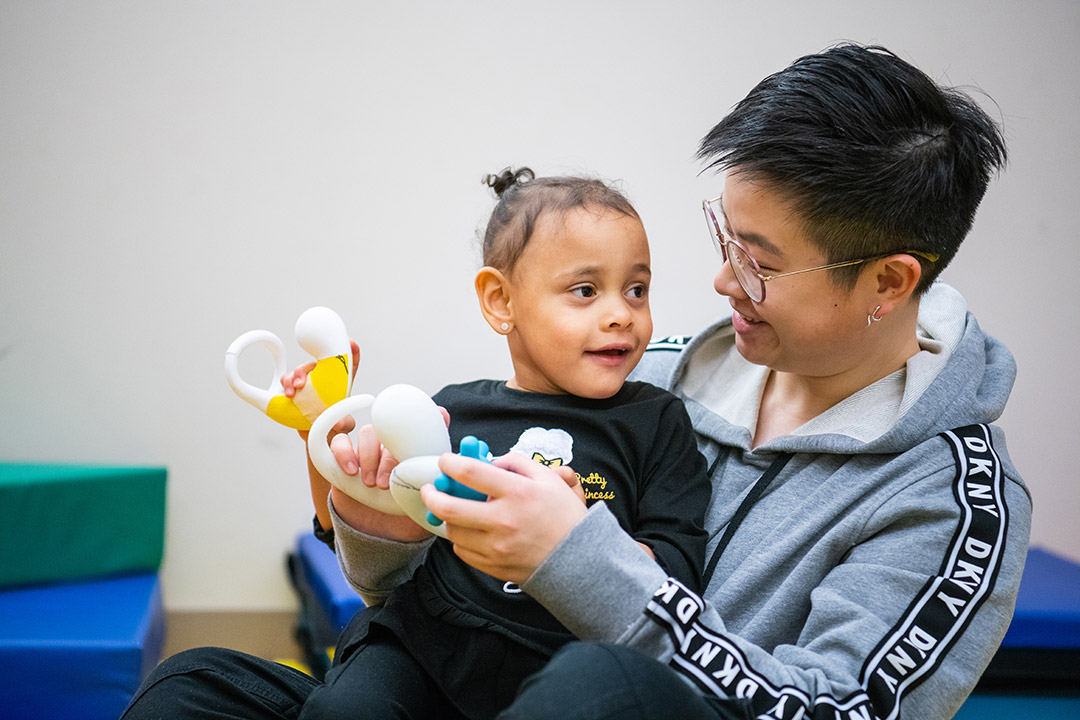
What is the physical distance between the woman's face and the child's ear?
26cm

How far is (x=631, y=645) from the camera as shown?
2.67 ft

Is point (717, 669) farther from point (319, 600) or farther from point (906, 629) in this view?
point (319, 600)

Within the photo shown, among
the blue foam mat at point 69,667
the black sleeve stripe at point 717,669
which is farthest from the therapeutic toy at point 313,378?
the blue foam mat at point 69,667

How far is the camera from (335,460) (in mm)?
942

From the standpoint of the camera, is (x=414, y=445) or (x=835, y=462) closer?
(x=414, y=445)

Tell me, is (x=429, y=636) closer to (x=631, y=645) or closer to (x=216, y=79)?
(x=631, y=645)

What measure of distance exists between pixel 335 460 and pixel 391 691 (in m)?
0.24

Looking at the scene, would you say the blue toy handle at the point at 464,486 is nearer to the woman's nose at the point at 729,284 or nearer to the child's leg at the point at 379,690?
the child's leg at the point at 379,690

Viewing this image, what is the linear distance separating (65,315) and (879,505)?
6.23ft

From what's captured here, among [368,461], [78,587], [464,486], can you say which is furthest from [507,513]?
[78,587]

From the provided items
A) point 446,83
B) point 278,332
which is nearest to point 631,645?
point 278,332

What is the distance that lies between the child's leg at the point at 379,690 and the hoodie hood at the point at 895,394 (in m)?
0.48

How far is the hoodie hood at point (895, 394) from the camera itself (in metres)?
1.05

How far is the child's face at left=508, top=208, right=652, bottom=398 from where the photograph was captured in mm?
1095
